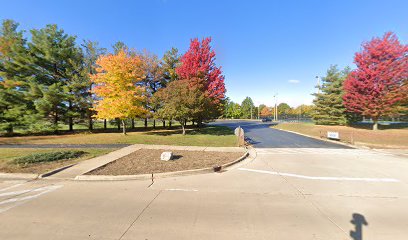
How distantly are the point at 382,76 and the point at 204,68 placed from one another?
21336 mm

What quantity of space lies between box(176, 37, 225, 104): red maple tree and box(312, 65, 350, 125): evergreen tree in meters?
18.2

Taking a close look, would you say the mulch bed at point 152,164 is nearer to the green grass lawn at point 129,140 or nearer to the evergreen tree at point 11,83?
the green grass lawn at point 129,140

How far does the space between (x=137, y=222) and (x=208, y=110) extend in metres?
17.5

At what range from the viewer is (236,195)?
510cm

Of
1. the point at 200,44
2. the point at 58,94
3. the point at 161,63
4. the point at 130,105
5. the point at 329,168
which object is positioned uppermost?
the point at 200,44

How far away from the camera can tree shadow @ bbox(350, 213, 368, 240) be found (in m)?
3.33

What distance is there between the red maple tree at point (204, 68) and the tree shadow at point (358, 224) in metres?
19.4

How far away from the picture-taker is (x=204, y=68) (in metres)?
23.4

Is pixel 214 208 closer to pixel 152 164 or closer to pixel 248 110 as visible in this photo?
pixel 152 164

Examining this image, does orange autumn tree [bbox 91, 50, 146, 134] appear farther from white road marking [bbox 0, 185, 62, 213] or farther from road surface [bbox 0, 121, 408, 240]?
white road marking [bbox 0, 185, 62, 213]

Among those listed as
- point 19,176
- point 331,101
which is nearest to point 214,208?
point 19,176

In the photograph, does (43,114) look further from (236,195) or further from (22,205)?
(236,195)

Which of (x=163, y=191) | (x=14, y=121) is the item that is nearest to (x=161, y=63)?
(x=14, y=121)

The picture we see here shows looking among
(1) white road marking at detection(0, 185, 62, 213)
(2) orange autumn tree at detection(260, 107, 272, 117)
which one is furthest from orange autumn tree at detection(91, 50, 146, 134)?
(2) orange autumn tree at detection(260, 107, 272, 117)
